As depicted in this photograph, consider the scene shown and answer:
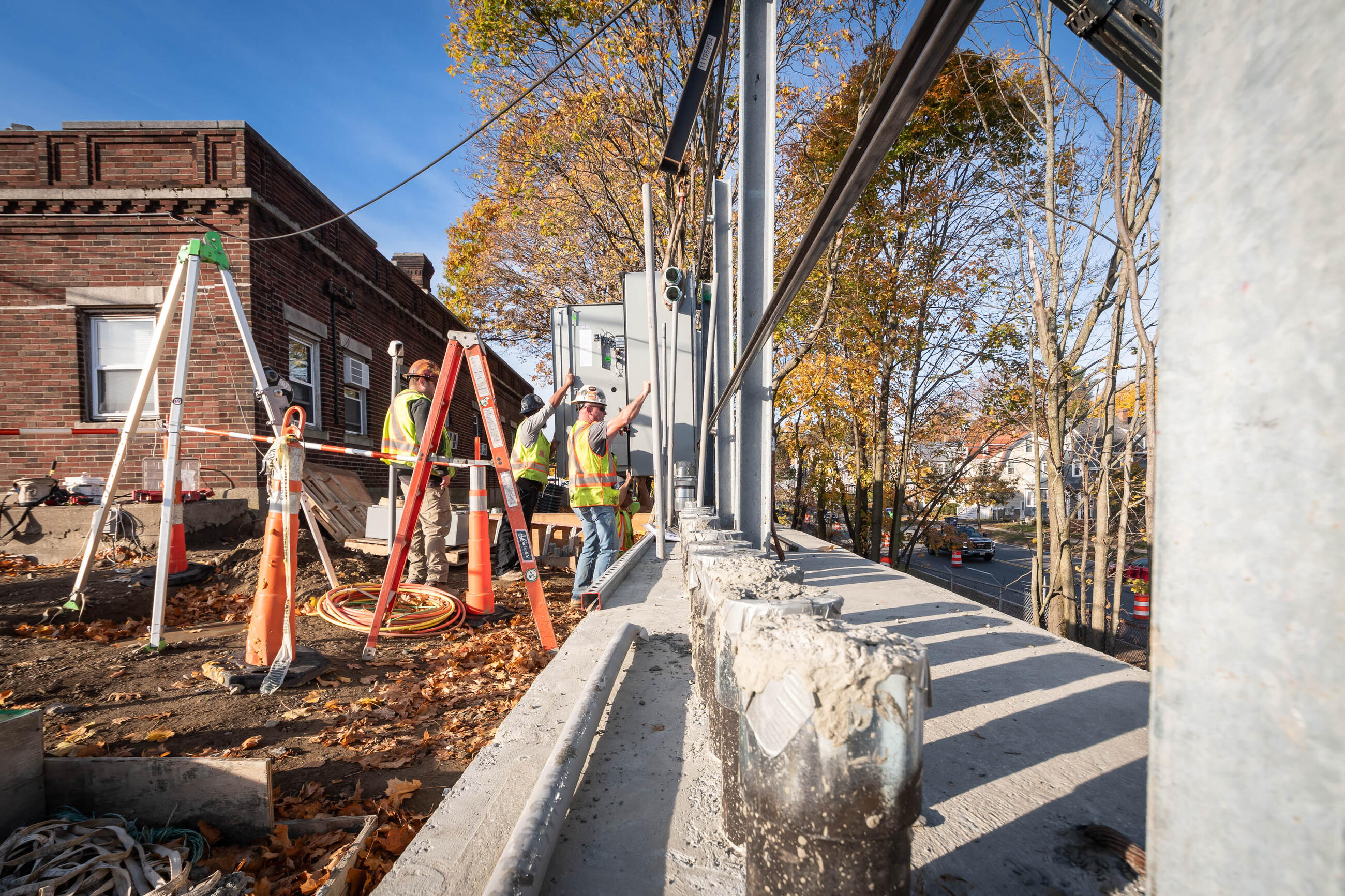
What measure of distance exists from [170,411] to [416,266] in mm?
13695

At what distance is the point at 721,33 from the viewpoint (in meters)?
5.11

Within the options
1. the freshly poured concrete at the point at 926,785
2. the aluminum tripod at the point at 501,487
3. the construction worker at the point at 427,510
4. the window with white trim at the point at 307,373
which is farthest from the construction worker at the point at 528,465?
the window with white trim at the point at 307,373

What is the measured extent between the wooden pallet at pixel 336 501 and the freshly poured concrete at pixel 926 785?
674cm

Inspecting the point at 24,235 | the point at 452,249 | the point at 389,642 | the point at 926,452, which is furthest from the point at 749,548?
the point at 452,249

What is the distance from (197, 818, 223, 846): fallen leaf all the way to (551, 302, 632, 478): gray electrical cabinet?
8.12m

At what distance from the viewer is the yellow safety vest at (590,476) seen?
19.7 feet

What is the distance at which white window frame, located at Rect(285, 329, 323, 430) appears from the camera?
10.3 metres

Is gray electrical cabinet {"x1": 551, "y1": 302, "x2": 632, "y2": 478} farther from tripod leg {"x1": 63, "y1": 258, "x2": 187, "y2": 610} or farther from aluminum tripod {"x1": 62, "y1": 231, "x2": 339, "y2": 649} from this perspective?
tripod leg {"x1": 63, "y1": 258, "x2": 187, "y2": 610}

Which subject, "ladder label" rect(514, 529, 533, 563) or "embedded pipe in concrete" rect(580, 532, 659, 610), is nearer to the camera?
"embedded pipe in concrete" rect(580, 532, 659, 610)

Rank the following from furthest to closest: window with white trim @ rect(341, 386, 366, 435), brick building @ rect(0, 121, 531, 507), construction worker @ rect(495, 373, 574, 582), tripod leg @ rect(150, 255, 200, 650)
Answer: window with white trim @ rect(341, 386, 366, 435)
brick building @ rect(0, 121, 531, 507)
construction worker @ rect(495, 373, 574, 582)
tripod leg @ rect(150, 255, 200, 650)

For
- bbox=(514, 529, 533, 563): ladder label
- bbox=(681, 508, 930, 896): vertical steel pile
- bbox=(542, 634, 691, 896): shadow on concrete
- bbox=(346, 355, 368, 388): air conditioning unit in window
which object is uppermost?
bbox=(346, 355, 368, 388): air conditioning unit in window

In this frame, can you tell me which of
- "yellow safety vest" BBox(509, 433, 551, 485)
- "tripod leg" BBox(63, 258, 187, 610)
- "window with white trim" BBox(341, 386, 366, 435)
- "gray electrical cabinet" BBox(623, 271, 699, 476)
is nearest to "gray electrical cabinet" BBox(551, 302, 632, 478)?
"gray electrical cabinet" BBox(623, 271, 699, 476)

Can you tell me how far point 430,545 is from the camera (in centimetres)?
660

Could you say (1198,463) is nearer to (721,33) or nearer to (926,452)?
(721,33)
